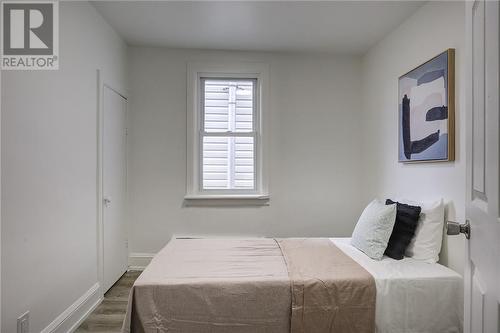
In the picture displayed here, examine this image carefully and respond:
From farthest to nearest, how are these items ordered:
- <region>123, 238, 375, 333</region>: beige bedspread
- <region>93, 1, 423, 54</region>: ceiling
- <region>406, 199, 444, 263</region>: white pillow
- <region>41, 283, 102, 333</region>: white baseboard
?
<region>93, 1, 423, 54</region>: ceiling → <region>406, 199, 444, 263</region>: white pillow → <region>41, 283, 102, 333</region>: white baseboard → <region>123, 238, 375, 333</region>: beige bedspread

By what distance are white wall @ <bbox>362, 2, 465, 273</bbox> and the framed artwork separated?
0.05 meters

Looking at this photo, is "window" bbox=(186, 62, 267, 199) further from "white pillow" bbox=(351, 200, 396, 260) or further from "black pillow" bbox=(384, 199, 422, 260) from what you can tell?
"black pillow" bbox=(384, 199, 422, 260)

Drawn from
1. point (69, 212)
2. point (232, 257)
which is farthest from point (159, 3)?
point (232, 257)

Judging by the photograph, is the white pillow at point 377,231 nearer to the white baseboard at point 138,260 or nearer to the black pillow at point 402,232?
the black pillow at point 402,232

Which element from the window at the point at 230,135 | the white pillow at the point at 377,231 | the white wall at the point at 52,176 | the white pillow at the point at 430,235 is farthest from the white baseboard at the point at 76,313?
the white pillow at the point at 430,235

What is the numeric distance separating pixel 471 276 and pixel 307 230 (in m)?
2.68

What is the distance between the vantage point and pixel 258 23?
275 centimetres

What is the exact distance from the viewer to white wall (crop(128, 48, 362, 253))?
11.1 feet

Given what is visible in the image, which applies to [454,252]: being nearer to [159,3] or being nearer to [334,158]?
[334,158]

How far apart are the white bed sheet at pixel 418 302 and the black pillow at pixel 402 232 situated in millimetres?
307

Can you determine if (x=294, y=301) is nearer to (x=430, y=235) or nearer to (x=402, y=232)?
(x=402, y=232)

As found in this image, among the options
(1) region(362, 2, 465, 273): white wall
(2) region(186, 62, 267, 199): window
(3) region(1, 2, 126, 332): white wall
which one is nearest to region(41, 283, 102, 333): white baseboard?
(3) region(1, 2, 126, 332): white wall

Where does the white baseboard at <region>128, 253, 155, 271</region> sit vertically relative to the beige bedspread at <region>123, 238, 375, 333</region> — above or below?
below

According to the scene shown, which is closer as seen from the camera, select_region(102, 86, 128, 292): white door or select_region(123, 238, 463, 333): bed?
select_region(123, 238, 463, 333): bed
